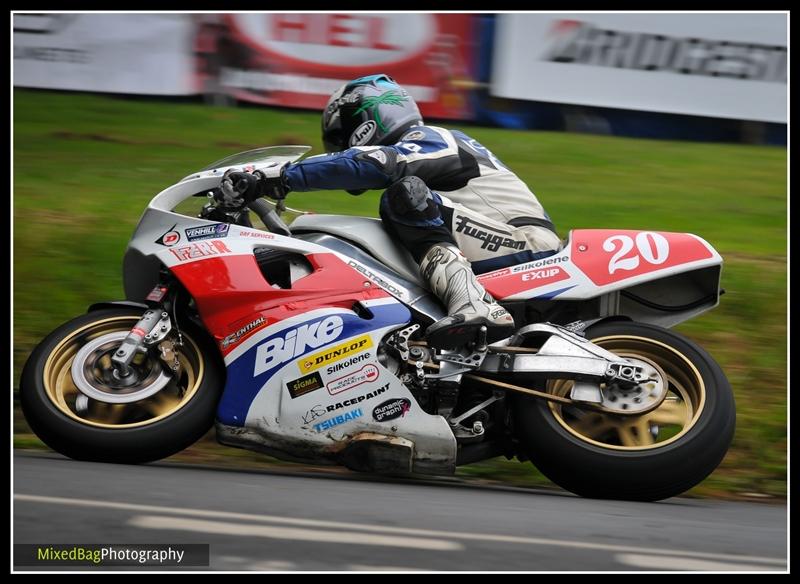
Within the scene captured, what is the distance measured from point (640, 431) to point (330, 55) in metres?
7.58

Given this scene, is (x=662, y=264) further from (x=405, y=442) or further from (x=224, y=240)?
(x=224, y=240)

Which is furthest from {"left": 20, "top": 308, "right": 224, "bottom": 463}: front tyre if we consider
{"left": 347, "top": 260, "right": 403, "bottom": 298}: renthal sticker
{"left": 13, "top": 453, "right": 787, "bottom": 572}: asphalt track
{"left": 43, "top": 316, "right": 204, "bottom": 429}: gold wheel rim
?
{"left": 347, "top": 260, "right": 403, "bottom": 298}: renthal sticker

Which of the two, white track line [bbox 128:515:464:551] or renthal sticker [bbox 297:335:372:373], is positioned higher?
renthal sticker [bbox 297:335:372:373]

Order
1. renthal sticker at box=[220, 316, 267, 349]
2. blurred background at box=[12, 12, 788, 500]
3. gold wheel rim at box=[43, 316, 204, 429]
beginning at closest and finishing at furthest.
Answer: gold wheel rim at box=[43, 316, 204, 429]
renthal sticker at box=[220, 316, 267, 349]
blurred background at box=[12, 12, 788, 500]

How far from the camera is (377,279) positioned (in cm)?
518

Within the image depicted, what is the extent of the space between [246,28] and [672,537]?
8636mm

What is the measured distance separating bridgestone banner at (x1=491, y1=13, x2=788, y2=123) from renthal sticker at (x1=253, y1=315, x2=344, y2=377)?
748 cm

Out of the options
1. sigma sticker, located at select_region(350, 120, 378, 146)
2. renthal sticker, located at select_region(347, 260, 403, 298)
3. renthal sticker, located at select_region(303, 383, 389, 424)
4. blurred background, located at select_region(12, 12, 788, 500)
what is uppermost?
sigma sticker, located at select_region(350, 120, 378, 146)

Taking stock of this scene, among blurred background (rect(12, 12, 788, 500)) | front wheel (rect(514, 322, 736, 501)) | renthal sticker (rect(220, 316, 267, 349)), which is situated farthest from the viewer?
blurred background (rect(12, 12, 788, 500))

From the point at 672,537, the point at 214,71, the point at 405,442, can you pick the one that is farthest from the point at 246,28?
the point at 672,537

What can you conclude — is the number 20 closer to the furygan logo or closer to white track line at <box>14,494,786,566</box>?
the furygan logo

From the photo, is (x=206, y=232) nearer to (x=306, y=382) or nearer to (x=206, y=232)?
(x=206, y=232)

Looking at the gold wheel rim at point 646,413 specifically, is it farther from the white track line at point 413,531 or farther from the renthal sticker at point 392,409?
the white track line at point 413,531

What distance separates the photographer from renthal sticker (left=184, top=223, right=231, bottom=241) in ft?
17.0
